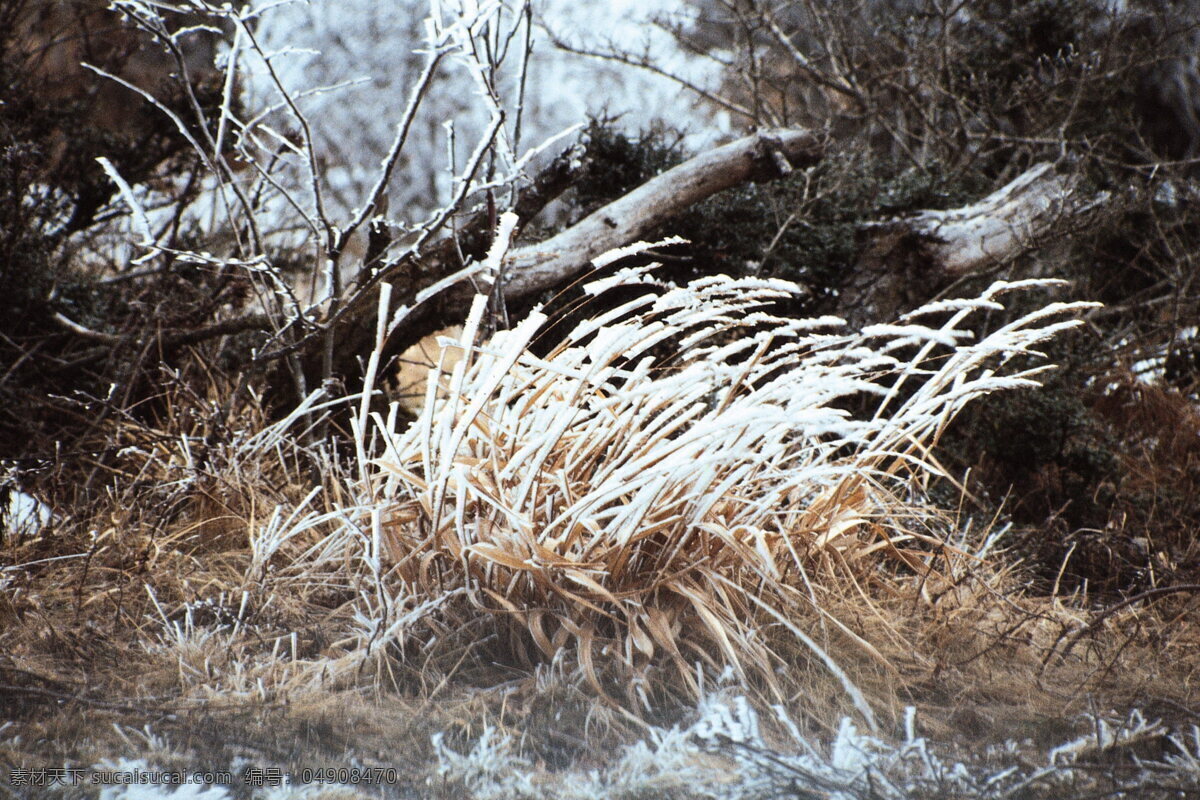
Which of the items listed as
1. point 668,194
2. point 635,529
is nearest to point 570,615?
point 635,529

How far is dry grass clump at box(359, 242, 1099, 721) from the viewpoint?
158cm

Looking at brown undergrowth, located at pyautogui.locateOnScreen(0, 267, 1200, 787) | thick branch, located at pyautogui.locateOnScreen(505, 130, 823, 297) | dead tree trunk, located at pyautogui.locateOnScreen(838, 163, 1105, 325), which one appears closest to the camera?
brown undergrowth, located at pyautogui.locateOnScreen(0, 267, 1200, 787)

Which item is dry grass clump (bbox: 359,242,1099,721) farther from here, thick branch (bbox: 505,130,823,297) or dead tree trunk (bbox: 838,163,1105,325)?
dead tree trunk (bbox: 838,163,1105,325)

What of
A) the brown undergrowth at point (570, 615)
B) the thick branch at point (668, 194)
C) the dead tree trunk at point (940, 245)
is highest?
the thick branch at point (668, 194)

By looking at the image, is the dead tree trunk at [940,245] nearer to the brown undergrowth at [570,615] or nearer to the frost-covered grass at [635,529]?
the brown undergrowth at [570,615]

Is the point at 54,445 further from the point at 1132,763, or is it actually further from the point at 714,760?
the point at 1132,763

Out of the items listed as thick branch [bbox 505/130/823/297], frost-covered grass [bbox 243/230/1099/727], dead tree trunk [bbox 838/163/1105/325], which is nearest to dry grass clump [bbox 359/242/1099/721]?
frost-covered grass [bbox 243/230/1099/727]

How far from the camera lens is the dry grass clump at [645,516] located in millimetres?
1575

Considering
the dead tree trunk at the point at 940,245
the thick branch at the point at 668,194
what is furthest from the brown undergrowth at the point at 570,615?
the dead tree trunk at the point at 940,245

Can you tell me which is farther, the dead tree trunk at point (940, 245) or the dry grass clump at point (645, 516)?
the dead tree trunk at point (940, 245)

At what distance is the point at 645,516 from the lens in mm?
A: 1650

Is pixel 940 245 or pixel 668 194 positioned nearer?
pixel 668 194

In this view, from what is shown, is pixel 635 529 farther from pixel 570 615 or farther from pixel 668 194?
pixel 668 194

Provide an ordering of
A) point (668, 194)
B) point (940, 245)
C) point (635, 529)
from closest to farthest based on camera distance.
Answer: point (635, 529) < point (668, 194) < point (940, 245)
